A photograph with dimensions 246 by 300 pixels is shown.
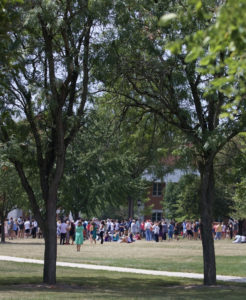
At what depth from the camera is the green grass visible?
13.2m

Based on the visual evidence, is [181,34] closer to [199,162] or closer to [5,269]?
[199,162]

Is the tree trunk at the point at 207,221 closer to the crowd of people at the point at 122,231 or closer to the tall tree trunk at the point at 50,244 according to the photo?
the tall tree trunk at the point at 50,244

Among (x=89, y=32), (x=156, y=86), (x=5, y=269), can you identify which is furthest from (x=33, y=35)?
(x=5, y=269)

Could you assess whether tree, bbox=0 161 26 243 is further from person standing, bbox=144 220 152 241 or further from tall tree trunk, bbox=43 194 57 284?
tall tree trunk, bbox=43 194 57 284

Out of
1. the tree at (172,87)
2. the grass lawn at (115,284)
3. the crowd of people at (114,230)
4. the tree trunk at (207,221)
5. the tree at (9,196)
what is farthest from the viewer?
the crowd of people at (114,230)

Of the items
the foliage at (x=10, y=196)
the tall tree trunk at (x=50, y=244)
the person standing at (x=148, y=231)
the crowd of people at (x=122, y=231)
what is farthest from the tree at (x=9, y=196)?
the tall tree trunk at (x=50, y=244)

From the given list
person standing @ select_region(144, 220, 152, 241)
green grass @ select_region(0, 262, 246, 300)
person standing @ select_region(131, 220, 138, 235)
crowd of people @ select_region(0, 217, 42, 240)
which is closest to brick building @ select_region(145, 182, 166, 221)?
person standing @ select_region(131, 220, 138, 235)

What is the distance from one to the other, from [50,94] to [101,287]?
207 inches

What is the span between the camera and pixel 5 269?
1941 centimetres

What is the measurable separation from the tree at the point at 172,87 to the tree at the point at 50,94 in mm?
805

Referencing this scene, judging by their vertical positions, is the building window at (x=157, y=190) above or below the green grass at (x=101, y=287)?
above

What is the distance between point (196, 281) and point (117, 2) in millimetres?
8395

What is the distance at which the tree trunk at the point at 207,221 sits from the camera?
16016mm

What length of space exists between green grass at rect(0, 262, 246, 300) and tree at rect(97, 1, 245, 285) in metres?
1.34
